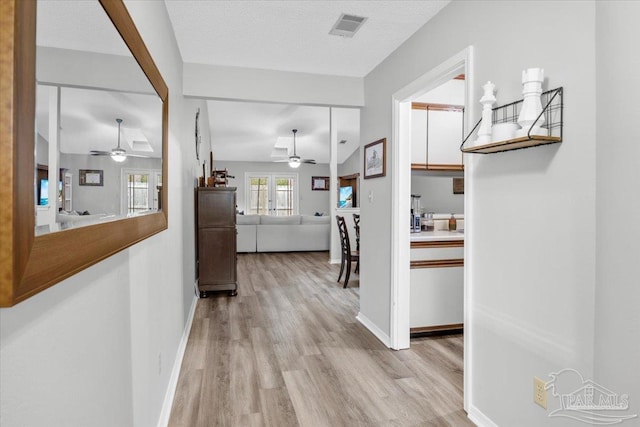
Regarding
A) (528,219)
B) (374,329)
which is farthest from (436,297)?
(528,219)

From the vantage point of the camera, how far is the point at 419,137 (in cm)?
366

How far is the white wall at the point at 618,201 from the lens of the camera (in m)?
1.29

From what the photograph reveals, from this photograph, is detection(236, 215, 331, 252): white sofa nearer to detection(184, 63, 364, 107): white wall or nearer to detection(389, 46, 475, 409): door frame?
detection(184, 63, 364, 107): white wall

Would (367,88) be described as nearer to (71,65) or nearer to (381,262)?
(381,262)

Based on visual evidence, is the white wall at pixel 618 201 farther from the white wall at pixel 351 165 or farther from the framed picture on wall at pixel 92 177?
the white wall at pixel 351 165

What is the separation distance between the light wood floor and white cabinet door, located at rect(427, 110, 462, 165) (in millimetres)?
1669

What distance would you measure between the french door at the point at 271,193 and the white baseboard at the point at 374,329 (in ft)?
30.5

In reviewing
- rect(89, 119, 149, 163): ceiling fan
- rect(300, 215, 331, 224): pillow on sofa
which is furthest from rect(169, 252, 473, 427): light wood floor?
rect(300, 215, 331, 224): pillow on sofa

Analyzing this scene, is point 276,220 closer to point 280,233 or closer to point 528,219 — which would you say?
point 280,233

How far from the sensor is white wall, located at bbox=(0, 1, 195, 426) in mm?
669

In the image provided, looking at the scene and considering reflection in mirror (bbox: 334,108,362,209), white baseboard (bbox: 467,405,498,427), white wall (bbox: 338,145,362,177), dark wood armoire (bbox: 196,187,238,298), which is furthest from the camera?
white wall (bbox: 338,145,362,177)

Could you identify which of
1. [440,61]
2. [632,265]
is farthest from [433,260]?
[632,265]

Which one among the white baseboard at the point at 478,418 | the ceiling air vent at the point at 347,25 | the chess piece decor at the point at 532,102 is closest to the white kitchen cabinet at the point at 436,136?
the ceiling air vent at the point at 347,25

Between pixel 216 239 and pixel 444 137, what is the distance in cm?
288
